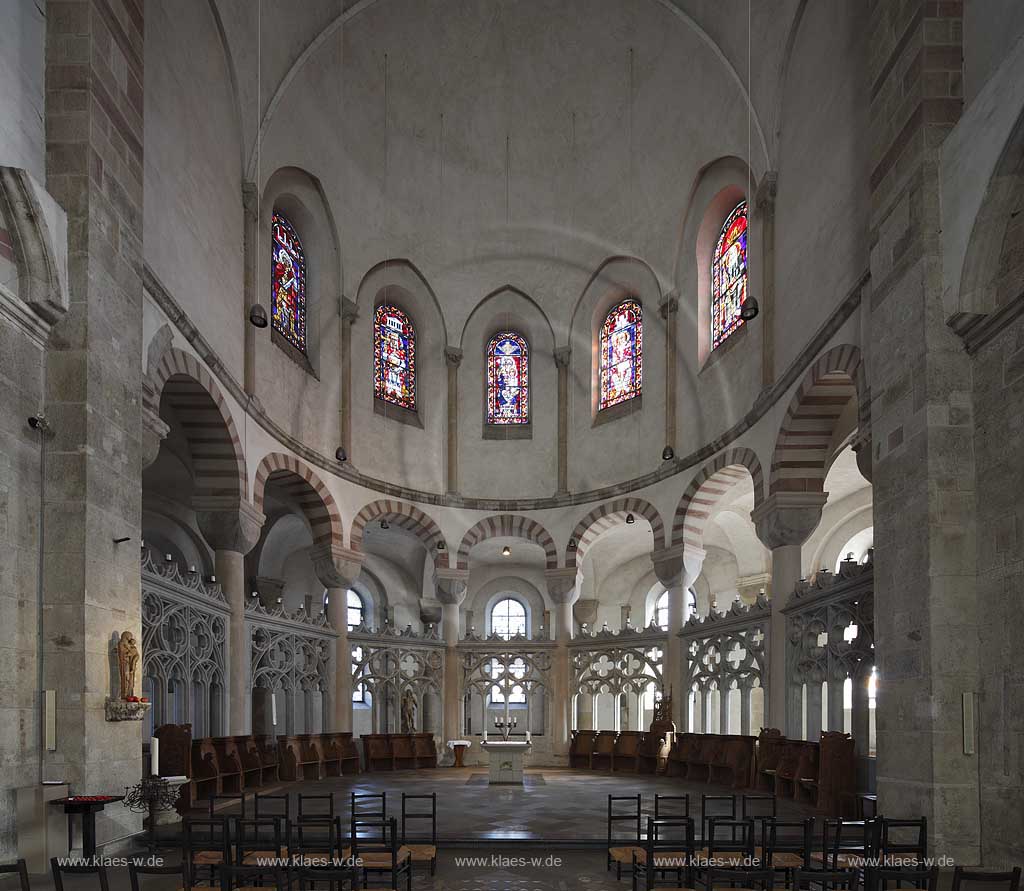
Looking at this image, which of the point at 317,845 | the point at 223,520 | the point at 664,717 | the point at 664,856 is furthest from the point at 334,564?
the point at 664,856

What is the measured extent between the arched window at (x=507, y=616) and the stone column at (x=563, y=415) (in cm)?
660

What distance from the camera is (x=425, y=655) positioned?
2288 centimetres

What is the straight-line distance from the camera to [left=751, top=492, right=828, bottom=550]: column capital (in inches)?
627

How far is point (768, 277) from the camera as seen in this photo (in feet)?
55.0

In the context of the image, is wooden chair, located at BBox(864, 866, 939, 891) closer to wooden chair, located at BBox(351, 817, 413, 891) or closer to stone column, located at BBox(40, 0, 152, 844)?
wooden chair, located at BBox(351, 817, 413, 891)

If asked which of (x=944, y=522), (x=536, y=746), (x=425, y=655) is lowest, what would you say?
(x=536, y=746)

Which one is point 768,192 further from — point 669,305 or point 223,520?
point 223,520

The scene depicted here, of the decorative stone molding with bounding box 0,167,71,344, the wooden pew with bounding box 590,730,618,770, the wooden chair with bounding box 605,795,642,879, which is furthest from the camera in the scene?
the wooden pew with bounding box 590,730,618,770

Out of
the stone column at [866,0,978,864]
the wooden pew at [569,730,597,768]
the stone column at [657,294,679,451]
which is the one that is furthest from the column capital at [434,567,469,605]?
the stone column at [866,0,978,864]

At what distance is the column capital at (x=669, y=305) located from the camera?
69.2 ft

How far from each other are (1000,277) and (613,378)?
1411cm

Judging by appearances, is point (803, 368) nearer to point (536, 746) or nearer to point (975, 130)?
point (975, 130)

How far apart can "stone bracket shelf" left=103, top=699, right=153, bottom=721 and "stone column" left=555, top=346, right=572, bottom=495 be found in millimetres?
13730

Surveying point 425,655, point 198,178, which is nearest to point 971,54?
point 198,178
